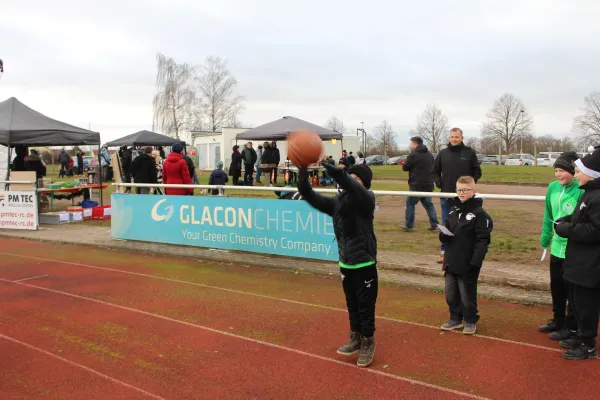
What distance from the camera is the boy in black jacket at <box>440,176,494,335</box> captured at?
17.4 feet

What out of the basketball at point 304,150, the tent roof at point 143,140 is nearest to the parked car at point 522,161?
the tent roof at point 143,140

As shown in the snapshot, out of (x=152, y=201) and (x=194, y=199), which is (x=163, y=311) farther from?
(x=152, y=201)

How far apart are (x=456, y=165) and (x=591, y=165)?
12.3 ft

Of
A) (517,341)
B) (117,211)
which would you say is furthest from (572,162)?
(117,211)

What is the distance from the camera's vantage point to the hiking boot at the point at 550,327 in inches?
→ 214

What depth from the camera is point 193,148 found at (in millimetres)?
44969

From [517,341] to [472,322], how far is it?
0.46m

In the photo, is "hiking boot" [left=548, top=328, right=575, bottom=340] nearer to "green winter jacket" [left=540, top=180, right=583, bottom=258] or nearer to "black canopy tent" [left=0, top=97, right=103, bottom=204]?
"green winter jacket" [left=540, top=180, right=583, bottom=258]

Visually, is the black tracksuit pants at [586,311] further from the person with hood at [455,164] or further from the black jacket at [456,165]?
the black jacket at [456,165]

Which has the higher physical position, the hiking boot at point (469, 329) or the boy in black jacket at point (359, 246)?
the boy in black jacket at point (359, 246)

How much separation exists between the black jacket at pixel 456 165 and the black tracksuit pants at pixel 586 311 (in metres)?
3.76

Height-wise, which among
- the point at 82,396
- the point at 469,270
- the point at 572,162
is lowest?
the point at 82,396

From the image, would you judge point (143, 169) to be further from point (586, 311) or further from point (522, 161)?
point (522, 161)

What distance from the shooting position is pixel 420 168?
36.8 ft
